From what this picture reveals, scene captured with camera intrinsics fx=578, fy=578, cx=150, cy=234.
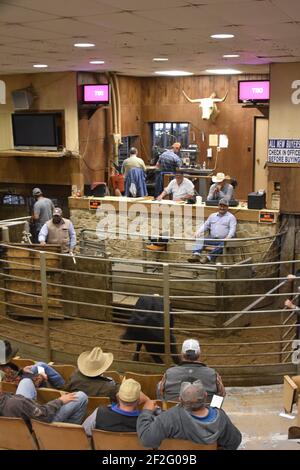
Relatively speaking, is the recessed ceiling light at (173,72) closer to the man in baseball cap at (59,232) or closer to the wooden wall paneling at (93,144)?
the wooden wall paneling at (93,144)

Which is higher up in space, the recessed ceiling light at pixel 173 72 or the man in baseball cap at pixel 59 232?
the recessed ceiling light at pixel 173 72

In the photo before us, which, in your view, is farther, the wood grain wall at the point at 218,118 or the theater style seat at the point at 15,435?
the wood grain wall at the point at 218,118

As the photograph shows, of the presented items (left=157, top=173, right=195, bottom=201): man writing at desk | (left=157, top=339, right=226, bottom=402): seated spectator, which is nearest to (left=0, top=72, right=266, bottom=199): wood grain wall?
(left=157, top=173, right=195, bottom=201): man writing at desk

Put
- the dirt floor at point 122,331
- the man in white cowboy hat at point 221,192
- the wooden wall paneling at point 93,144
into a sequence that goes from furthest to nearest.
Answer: the wooden wall paneling at point 93,144 → the man in white cowboy hat at point 221,192 → the dirt floor at point 122,331

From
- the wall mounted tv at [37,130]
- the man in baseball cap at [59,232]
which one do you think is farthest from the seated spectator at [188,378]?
the wall mounted tv at [37,130]

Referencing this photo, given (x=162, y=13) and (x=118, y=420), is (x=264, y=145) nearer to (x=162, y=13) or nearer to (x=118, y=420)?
(x=162, y=13)

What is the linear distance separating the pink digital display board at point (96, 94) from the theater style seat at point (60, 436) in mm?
8209

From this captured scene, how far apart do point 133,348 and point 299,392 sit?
108 inches

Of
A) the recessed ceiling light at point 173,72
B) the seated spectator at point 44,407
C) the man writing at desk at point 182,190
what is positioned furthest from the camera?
the recessed ceiling light at point 173,72

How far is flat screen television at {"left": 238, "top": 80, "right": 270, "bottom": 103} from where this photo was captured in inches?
387

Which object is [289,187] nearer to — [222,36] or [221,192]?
[221,192]

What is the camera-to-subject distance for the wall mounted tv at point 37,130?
11.4 m

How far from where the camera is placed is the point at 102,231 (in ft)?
34.6

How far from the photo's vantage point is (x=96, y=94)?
1120 centimetres
